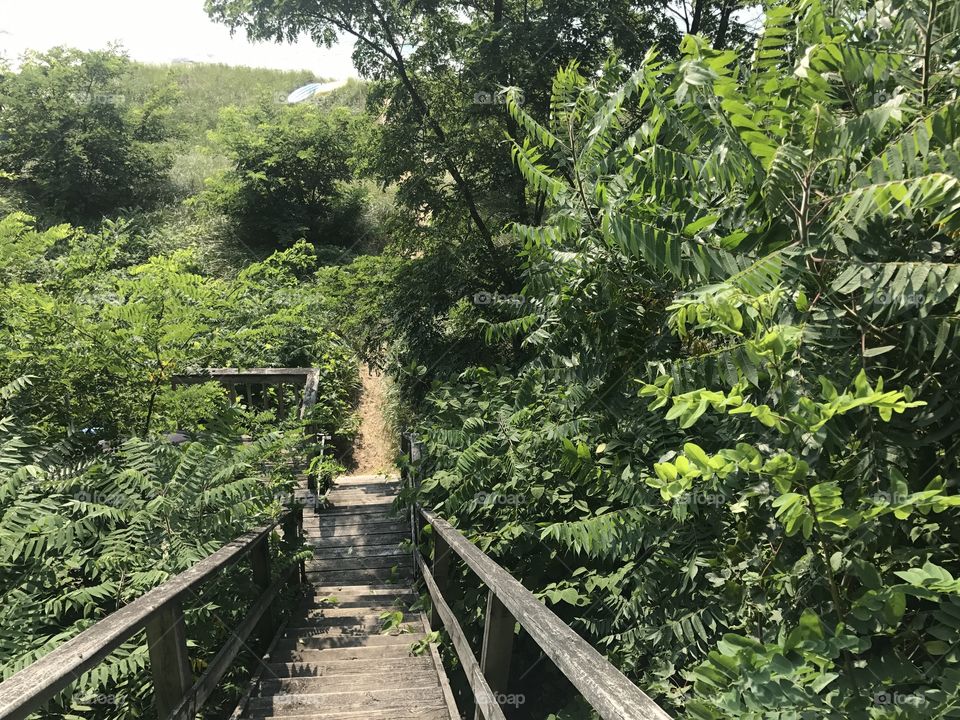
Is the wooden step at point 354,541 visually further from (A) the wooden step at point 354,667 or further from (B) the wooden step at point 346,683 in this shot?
(B) the wooden step at point 346,683

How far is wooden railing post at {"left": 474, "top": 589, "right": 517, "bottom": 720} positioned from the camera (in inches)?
90.7

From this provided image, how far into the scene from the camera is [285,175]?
50.6 feet

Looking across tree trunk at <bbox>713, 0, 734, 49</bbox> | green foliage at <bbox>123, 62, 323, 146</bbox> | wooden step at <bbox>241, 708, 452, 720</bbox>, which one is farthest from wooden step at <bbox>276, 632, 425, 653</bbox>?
green foliage at <bbox>123, 62, 323, 146</bbox>

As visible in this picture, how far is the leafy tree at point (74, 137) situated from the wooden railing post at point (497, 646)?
16.3 meters

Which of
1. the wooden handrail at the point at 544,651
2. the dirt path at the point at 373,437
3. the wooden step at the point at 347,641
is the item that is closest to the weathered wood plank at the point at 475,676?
the wooden handrail at the point at 544,651

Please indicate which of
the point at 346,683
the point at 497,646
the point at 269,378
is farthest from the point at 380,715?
the point at 269,378

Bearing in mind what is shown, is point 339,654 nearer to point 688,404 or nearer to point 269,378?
point 269,378

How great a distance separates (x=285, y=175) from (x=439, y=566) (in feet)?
46.0

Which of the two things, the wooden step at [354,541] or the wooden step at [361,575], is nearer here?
the wooden step at [361,575]

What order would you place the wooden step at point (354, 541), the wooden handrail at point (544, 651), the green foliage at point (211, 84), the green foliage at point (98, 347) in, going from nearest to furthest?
the wooden handrail at point (544, 651)
the green foliage at point (98, 347)
the wooden step at point (354, 541)
the green foliage at point (211, 84)

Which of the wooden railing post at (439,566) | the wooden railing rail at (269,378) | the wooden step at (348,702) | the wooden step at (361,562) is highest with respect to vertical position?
the wooden railing rail at (269,378)

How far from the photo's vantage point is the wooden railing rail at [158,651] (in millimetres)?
1401

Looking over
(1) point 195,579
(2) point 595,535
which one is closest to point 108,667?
(1) point 195,579

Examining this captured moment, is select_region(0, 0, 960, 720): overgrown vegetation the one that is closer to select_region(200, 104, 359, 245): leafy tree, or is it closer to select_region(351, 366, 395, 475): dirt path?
select_region(351, 366, 395, 475): dirt path
